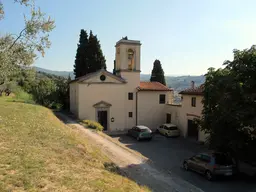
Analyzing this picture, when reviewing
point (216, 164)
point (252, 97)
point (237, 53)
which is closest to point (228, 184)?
point (216, 164)

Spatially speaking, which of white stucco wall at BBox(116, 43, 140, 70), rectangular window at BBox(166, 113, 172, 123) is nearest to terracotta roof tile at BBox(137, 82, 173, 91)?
white stucco wall at BBox(116, 43, 140, 70)

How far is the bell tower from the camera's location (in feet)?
97.3

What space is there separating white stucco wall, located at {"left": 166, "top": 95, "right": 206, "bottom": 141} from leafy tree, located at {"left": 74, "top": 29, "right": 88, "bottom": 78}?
59.7ft

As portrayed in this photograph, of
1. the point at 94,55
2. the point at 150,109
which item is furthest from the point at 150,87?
the point at 94,55

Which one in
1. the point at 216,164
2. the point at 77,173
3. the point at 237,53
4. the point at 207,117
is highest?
the point at 237,53

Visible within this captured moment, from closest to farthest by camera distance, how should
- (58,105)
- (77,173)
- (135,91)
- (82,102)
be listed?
1. (77,173)
2. (82,102)
3. (135,91)
4. (58,105)

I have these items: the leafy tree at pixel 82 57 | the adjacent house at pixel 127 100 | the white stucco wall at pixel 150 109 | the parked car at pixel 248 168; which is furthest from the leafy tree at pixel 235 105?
the leafy tree at pixel 82 57

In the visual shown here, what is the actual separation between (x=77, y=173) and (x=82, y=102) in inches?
798

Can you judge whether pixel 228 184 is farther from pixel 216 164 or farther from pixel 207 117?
pixel 207 117

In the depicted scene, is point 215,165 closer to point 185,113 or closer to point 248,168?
Result: point 248,168

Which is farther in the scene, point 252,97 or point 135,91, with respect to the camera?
point 135,91

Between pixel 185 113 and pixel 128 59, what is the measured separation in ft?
33.3

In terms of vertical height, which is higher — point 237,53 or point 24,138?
point 237,53

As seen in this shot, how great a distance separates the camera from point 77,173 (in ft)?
26.4
